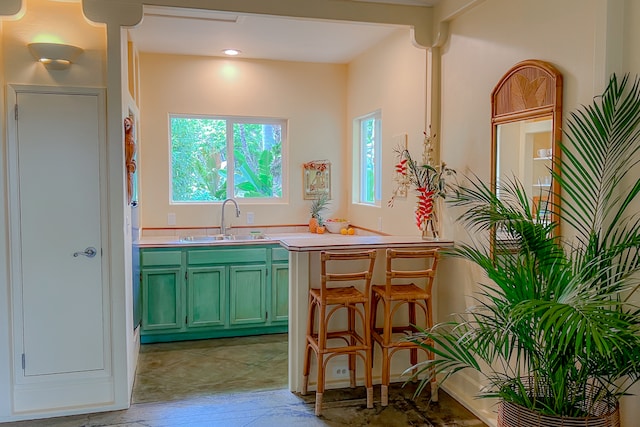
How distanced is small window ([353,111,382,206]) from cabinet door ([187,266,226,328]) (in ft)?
5.39

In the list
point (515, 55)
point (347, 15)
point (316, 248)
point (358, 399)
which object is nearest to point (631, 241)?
point (515, 55)

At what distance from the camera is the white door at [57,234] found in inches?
121

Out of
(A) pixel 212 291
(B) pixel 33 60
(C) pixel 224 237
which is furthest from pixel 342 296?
(B) pixel 33 60

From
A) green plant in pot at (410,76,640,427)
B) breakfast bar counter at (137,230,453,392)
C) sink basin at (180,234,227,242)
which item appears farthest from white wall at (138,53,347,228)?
green plant in pot at (410,76,640,427)

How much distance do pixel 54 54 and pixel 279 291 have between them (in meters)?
2.76

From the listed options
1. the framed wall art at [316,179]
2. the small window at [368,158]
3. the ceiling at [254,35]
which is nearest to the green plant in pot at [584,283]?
the ceiling at [254,35]

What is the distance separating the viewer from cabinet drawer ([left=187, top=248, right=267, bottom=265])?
456 centimetres

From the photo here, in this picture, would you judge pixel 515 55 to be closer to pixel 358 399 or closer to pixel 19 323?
pixel 358 399

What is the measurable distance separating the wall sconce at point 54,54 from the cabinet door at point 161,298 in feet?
6.40

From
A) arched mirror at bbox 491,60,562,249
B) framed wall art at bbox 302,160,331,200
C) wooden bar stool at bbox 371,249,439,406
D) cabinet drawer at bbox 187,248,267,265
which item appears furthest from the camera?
framed wall art at bbox 302,160,331,200

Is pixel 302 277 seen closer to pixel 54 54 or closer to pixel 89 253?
pixel 89 253

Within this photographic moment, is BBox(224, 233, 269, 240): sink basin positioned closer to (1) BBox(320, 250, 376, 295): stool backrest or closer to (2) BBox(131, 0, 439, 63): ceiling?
(2) BBox(131, 0, 439, 63): ceiling

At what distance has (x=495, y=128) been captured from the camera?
2988mm

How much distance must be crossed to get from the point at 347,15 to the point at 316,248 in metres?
1.61
